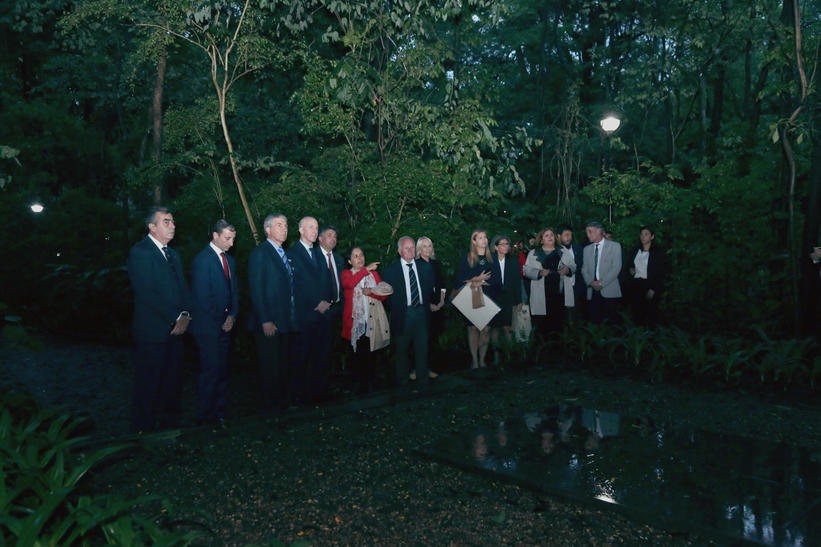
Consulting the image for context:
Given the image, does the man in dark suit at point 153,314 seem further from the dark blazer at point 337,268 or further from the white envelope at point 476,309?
the white envelope at point 476,309

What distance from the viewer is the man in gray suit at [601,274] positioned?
27.8 feet

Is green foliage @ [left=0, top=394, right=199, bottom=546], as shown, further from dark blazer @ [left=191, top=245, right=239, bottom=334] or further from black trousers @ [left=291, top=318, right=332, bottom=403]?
black trousers @ [left=291, top=318, right=332, bottom=403]

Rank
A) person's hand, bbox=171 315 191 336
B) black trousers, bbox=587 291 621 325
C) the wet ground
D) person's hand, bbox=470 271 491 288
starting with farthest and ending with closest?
black trousers, bbox=587 291 621 325 < person's hand, bbox=470 271 491 288 < person's hand, bbox=171 315 191 336 < the wet ground

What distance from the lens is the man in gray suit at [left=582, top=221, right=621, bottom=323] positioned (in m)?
8.48

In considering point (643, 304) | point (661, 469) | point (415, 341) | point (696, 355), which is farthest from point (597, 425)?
point (643, 304)

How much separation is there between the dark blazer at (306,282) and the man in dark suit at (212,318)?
0.73 metres

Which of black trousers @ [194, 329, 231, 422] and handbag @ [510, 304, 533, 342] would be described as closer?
black trousers @ [194, 329, 231, 422]

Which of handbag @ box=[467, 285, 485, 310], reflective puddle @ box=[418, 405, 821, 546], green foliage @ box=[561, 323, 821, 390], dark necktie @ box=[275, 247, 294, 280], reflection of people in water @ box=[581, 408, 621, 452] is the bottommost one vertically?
reflective puddle @ box=[418, 405, 821, 546]

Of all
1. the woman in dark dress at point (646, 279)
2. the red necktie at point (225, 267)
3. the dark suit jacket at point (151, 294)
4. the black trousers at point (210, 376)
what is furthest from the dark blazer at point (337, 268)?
the woman in dark dress at point (646, 279)

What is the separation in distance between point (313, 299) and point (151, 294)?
163 cm

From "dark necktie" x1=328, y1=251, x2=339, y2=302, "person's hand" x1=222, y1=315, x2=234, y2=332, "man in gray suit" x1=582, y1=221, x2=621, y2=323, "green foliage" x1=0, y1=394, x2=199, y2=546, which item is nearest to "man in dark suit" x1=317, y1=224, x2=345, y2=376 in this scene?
"dark necktie" x1=328, y1=251, x2=339, y2=302

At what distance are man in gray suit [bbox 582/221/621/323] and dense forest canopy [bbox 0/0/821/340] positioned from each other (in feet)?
3.99

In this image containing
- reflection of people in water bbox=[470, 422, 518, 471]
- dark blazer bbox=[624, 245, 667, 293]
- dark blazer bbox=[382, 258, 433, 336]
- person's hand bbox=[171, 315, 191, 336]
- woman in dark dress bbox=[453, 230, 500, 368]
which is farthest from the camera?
dark blazer bbox=[624, 245, 667, 293]

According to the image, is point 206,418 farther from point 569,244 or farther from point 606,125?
point 606,125
